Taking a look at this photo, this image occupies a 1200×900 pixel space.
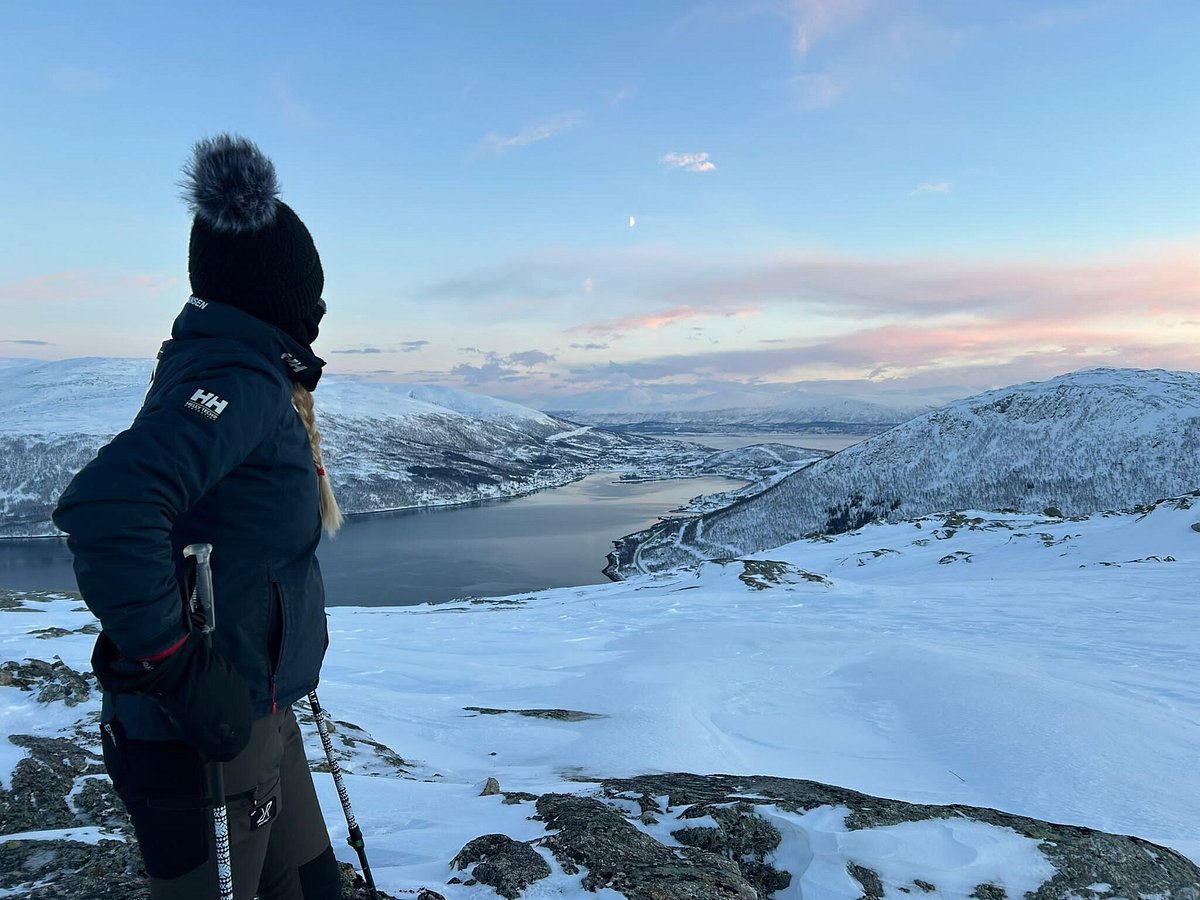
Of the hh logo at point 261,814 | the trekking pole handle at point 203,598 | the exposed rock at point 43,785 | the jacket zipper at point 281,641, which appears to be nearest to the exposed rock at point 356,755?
the exposed rock at point 43,785

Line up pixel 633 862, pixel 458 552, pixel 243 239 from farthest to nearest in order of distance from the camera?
1. pixel 458 552
2. pixel 633 862
3. pixel 243 239

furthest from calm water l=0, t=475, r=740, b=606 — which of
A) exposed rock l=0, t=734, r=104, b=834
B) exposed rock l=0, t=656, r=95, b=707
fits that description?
exposed rock l=0, t=734, r=104, b=834

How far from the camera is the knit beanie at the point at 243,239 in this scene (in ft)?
8.35

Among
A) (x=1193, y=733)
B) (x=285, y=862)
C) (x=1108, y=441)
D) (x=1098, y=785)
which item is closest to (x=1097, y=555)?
(x=1193, y=733)

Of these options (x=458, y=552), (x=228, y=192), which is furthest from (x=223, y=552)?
(x=458, y=552)

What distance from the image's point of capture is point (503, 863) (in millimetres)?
3781

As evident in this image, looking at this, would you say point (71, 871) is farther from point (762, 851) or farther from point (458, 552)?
point (458, 552)

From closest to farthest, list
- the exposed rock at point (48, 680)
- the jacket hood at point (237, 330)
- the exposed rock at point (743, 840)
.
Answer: the jacket hood at point (237, 330) → the exposed rock at point (743, 840) → the exposed rock at point (48, 680)

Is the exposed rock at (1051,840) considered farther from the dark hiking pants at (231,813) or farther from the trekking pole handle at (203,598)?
the trekking pole handle at (203,598)

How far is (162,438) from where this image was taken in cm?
195

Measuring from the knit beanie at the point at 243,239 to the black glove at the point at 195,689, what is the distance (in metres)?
1.31

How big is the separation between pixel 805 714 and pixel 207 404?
32.1ft

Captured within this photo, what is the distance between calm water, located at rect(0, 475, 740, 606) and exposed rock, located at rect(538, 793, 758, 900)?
2183 inches

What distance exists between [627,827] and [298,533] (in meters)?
3.26
